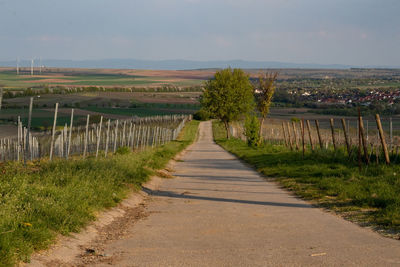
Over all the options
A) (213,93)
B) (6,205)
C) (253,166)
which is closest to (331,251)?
(6,205)

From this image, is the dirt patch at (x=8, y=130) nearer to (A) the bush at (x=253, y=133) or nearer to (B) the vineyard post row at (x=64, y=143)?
(B) the vineyard post row at (x=64, y=143)

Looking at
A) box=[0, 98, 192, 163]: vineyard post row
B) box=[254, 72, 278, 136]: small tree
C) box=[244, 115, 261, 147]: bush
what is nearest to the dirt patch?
box=[0, 98, 192, 163]: vineyard post row

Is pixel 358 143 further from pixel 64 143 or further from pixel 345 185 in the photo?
pixel 64 143

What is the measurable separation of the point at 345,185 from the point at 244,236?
6.15 metres

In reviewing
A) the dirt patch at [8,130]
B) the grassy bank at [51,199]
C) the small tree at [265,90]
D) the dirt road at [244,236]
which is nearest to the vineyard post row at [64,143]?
the grassy bank at [51,199]

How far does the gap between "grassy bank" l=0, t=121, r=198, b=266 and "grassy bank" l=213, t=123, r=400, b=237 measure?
188 inches

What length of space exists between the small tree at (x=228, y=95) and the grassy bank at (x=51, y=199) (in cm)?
4610

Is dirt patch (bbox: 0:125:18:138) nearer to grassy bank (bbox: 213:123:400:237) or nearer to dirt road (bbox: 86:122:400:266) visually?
grassy bank (bbox: 213:123:400:237)

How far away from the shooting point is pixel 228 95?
60750 millimetres

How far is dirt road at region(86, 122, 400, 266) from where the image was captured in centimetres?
696

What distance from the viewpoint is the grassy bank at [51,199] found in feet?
22.9

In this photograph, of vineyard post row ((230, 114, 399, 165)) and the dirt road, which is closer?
the dirt road

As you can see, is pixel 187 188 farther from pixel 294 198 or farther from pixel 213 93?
pixel 213 93

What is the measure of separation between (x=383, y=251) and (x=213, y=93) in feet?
178
